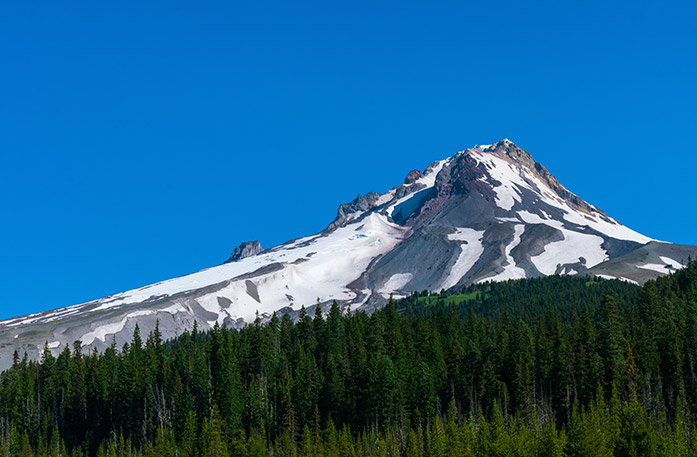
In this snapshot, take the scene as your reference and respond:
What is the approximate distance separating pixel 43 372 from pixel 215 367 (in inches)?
1273

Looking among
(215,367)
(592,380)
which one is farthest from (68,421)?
(592,380)

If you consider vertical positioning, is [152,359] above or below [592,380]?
above

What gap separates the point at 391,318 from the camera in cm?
13688

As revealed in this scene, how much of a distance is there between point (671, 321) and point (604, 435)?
131 ft

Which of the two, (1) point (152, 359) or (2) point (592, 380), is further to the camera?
(1) point (152, 359)

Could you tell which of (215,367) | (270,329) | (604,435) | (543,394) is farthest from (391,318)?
(604,435)

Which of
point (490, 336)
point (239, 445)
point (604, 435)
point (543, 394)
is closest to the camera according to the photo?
point (604, 435)

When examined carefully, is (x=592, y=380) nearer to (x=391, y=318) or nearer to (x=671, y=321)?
(x=671, y=321)

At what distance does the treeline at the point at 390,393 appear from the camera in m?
89.4

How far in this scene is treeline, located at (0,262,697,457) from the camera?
89375 mm

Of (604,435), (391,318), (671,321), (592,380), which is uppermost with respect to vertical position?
(391,318)

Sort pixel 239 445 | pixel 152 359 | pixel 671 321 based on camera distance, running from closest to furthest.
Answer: pixel 239 445, pixel 671 321, pixel 152 359

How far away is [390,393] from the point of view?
105 m

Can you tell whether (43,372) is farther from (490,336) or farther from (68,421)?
(490,336)
